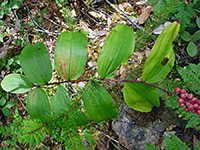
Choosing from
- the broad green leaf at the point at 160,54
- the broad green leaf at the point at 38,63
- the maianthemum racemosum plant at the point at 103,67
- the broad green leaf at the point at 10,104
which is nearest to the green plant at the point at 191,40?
the maianthemum racemosum plant at the point at 103,67

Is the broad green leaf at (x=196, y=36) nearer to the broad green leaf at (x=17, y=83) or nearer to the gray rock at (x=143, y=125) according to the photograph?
the gray rock at (x=143, y=125)

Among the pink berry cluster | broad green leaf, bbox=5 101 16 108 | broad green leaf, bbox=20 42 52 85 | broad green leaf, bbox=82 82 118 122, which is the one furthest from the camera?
broad green leaf, bbox=5 101 16 108

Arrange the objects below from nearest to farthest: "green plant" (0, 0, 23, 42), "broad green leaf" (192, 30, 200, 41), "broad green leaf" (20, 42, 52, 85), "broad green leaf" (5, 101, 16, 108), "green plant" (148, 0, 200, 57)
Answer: "broad green leaf" (20, 42, 52, 85) < "green plant" (148, 0, 200, 57) < "broad green leaf" (192, 30, 200, 41) < "broad green leaf" (5, 101, 16, 108) < "green plant" (0, 0, 23, 42)

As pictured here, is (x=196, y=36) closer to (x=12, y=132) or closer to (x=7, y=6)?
(x=12, y=132)

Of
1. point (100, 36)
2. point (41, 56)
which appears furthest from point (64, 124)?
point (100, 36)

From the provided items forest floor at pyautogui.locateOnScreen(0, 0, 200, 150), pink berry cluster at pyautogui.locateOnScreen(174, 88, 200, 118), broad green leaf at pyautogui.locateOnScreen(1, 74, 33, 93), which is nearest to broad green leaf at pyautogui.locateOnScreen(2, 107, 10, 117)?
forest floor at pyautogui.locateOnScreen(0, 0, 200, 150)

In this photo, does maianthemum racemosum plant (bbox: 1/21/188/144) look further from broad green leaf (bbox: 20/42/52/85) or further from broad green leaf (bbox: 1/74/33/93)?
broad green leaf (bbox: 1/74/33/93)
